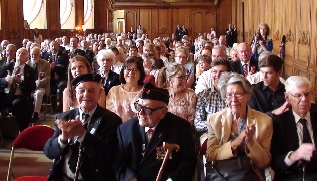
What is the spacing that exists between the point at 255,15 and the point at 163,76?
54.2 feet

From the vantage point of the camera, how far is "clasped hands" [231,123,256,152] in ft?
11.4

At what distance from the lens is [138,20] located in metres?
31.2

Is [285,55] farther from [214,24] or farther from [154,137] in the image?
[214,24]

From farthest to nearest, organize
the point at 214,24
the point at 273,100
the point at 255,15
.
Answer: the point at 214,24 → the point at 255,15 → the point at 273,100

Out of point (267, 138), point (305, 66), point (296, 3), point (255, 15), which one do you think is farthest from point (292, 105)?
point (255, 15)

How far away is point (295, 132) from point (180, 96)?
6.00 feet

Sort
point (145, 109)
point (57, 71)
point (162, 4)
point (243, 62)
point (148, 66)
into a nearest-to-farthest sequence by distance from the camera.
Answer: point (145, 109) → point (243, 62) → point (148, 66) → point (57, 71) → point (162, 4)

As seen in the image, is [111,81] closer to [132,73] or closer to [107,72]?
[107,72]

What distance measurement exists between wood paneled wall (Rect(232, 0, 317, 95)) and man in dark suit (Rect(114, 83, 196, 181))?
28.4 ft

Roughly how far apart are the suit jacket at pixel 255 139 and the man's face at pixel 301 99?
0.24 m

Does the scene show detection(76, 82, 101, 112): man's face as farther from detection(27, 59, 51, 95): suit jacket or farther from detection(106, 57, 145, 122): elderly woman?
detection(27, 59, 51, 95): suit jacket

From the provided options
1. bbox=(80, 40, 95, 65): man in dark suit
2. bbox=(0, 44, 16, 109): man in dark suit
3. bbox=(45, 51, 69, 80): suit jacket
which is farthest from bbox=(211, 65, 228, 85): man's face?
bbox=(80, 40, 95, 65): man in dark suit

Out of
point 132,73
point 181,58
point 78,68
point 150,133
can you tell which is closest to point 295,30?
point 181,58

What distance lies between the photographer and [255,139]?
148 inches
